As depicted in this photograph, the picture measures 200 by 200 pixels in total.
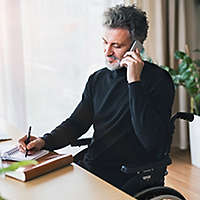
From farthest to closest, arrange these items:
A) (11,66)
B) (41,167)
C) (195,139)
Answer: (195,139), (11,66), (41,167)

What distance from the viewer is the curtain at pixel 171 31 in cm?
343

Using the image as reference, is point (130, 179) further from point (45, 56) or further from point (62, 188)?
point (45, 56)

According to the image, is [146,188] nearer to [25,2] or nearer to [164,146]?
[164,146]

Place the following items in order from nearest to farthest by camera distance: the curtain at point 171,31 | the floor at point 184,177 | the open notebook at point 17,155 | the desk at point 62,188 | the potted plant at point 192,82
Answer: the desk at point 62,188 < the open notebook at point 17,155 < the floor at point 184,177 < the potted plant at point 192,82 < the curtain at point 171,31

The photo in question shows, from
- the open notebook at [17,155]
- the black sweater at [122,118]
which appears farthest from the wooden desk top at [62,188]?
the black sweater at [122,118]

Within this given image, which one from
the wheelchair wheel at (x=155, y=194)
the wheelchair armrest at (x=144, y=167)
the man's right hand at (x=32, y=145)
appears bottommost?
the wheelchair wheel at (x=155, y=194)

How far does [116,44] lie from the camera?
1.91m

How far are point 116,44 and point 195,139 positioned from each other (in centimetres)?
164

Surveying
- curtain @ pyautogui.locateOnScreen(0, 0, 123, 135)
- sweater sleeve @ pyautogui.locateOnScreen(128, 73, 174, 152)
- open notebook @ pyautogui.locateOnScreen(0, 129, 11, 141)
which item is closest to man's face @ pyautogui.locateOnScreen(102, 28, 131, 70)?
sweater sleeve @ pyautogui.locateOnScreen(128, 73, 174, 152)

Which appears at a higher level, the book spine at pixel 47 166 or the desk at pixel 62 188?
the book spine at pixel 47 166

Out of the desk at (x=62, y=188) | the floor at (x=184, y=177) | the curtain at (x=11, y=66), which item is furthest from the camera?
the floor at (x=184, y=177)

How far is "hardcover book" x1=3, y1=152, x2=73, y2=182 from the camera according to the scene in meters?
1.43

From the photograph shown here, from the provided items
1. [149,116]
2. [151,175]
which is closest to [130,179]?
[151,175]

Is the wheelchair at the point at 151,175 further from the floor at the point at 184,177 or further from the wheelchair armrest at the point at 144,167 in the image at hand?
the floor at the point at 184,177
